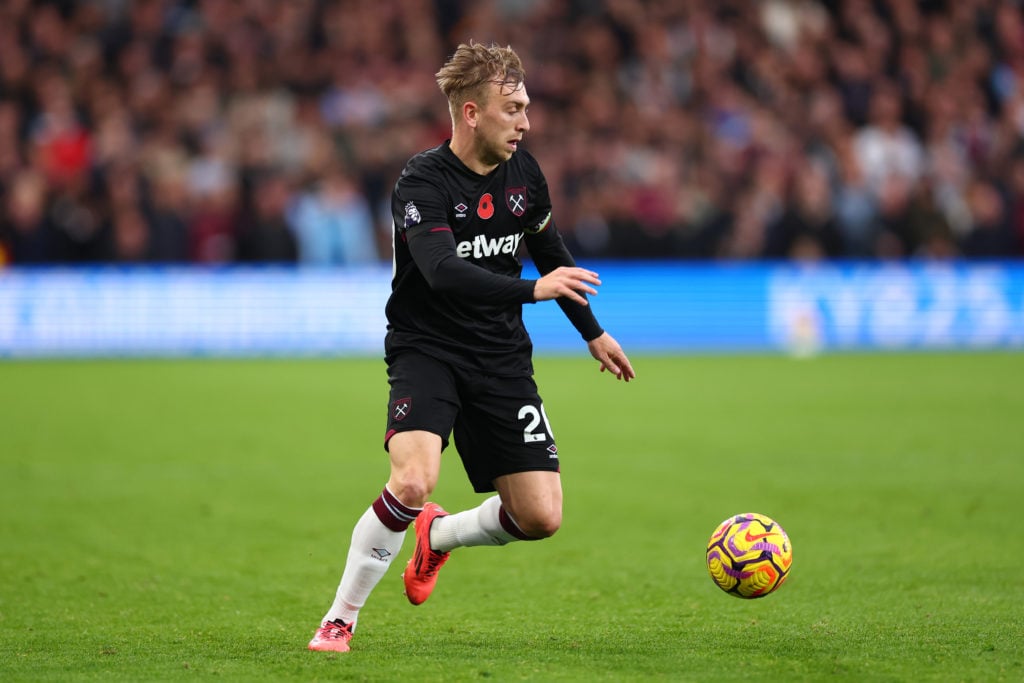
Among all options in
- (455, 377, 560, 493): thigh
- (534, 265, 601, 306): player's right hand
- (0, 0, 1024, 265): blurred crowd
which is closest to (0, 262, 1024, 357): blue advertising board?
(0, 0, 1024, 265): blurred crowd

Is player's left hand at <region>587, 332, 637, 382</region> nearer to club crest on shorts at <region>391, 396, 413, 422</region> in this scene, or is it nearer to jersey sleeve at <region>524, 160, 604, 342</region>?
jersey sleeve at <region>524, 160, 604, 342</region>

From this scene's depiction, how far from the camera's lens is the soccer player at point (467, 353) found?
559 centimetres

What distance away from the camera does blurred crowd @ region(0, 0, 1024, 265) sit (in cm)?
1928

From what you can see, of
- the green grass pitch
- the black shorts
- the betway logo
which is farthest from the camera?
the betway logo

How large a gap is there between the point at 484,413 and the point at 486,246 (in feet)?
2.25

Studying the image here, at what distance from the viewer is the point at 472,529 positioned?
6055mm

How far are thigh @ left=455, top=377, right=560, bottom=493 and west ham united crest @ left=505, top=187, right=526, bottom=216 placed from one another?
701mm

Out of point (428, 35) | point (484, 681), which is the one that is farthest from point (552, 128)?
point (484, 681)

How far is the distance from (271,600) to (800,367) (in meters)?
11.7

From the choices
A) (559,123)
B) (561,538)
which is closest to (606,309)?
(559,123)

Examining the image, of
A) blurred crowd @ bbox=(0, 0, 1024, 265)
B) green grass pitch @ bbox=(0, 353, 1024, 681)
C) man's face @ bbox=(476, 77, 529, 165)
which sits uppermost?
blurred crowd @ bbox=(0, 0, 1024, 265)

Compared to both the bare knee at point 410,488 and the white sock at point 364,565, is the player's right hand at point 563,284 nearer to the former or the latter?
the bare knee at point 410,488

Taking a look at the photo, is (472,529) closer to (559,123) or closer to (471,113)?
(471,113)

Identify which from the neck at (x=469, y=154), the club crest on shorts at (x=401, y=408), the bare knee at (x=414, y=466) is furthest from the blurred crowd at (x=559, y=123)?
the bare knee at (x=414, y=466)
